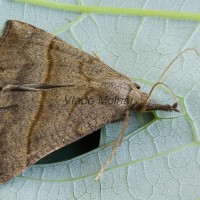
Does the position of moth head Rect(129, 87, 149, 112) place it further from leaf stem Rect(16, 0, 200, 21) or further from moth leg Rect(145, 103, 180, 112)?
leaf stem Rect(16, 0, 200, 21)

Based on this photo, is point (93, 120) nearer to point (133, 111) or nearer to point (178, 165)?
point (133, 111)

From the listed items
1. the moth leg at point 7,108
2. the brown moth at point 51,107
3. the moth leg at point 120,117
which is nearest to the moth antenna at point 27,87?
the brown moth at point 51,107

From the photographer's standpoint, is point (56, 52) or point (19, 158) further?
point (56, 52)

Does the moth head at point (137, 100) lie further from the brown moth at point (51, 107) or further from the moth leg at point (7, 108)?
the moth leg at point (7, 108)

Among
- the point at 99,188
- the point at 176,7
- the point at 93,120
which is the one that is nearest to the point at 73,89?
the point at 93,120

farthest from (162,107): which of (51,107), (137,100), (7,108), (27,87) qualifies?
(7,108)

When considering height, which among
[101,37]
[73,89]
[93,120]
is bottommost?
[93,120]
